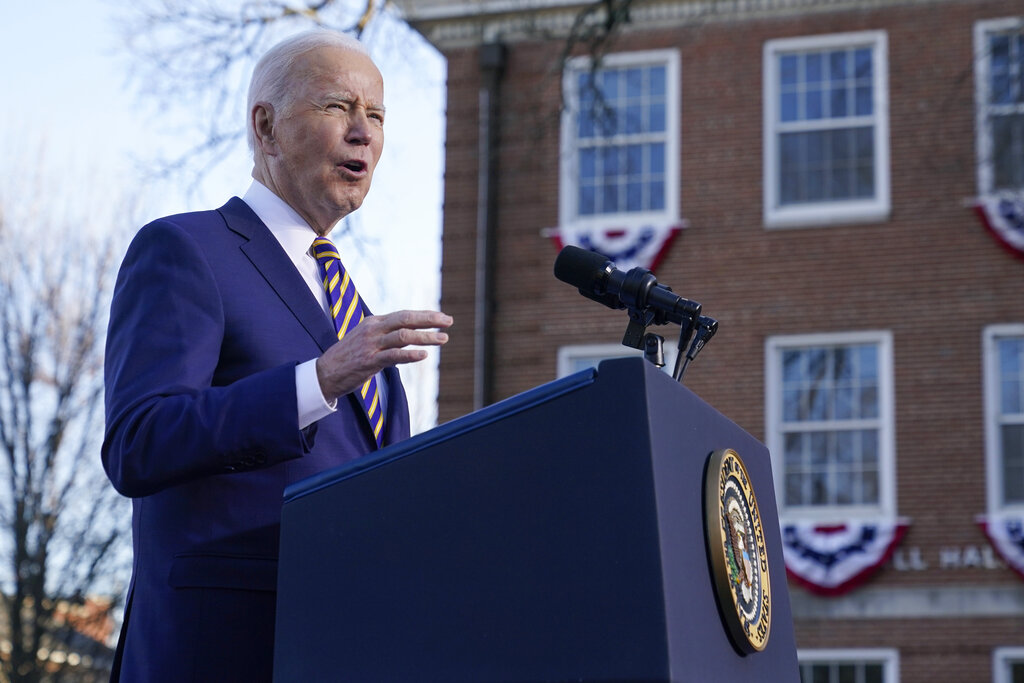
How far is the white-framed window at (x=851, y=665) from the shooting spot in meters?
15.5

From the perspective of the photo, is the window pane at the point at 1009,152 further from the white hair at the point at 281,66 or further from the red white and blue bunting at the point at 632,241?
the white hair at the point at 281,66

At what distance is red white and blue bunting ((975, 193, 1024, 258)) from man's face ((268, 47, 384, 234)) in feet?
46.1

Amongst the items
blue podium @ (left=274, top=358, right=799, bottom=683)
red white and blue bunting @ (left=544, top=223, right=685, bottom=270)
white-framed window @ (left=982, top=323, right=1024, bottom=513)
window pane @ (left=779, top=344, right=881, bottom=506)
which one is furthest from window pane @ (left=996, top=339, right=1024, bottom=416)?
blue podium @ (left=274, top=358, right=799, bottom=683)

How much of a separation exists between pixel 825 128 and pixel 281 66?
48.8 feet

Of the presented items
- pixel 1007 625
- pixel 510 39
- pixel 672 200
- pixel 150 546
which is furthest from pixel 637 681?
pixel 510 39

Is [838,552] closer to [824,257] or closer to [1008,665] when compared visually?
[1008,665]

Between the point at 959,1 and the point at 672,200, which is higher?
the point at 959,1

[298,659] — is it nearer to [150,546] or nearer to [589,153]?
[150,546]

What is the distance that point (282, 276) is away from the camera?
2578 mm

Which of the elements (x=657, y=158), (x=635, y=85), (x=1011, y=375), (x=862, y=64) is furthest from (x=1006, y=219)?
(x=635, y=85)

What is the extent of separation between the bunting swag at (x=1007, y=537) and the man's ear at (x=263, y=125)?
13782mm

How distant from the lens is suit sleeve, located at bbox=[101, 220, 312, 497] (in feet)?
7.17

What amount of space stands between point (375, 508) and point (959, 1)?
52.0 ft

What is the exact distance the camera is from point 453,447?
2055 millimetres
